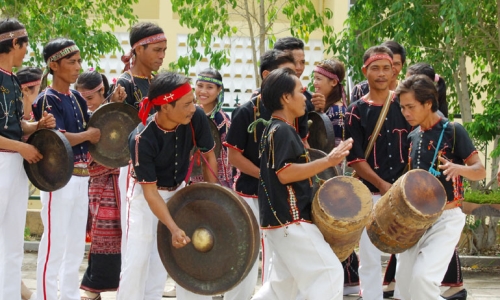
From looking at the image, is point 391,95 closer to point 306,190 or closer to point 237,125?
point 237,125

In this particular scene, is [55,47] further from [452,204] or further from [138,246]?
[452,204]

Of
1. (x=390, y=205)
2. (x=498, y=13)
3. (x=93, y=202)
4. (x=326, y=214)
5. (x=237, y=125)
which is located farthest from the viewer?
(x=498, y=13)

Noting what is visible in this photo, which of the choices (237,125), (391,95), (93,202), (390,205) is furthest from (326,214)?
(93,202)

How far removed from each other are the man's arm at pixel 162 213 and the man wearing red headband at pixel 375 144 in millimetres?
1860

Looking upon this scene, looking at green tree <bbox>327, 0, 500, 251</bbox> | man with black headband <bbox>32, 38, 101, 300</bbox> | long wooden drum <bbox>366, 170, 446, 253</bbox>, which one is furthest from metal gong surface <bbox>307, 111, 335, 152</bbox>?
green tree <bbox>327, 0, 500, 251</bbox>

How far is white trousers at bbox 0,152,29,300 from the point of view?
20.9 feet

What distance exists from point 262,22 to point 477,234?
11.5 feet

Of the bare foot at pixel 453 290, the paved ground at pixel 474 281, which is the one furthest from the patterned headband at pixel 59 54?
the bare foot at pixel 453 290

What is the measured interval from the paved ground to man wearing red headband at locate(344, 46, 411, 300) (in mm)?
935

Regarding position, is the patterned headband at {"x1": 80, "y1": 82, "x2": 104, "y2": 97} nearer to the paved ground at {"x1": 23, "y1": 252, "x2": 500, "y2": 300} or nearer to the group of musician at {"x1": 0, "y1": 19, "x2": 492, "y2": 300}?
the group of musician at {"x1": 0, "y1": 19, "x2": 492, "y2": 300}

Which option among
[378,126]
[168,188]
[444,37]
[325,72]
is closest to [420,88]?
[378,126]

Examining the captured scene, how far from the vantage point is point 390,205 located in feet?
19.9

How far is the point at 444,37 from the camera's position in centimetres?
1080

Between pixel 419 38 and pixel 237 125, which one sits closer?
pixel 237 125
